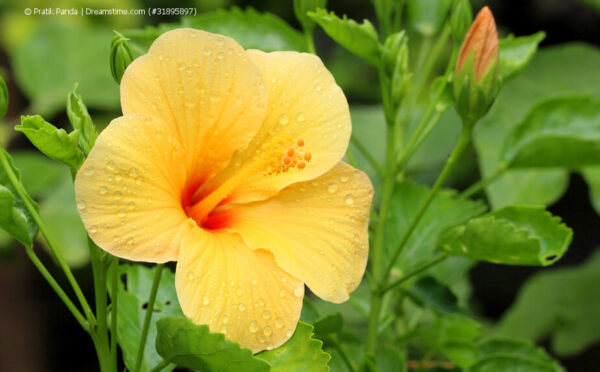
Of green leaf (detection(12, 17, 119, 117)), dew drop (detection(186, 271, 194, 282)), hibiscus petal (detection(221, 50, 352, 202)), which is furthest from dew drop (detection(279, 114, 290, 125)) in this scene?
green leaf (detection(12, 17, 119, 117))

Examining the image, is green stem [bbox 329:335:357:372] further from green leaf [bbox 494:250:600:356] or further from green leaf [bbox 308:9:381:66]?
green leaf [bbox 494:250:600:356]

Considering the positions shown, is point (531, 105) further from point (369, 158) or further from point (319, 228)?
point (319, 228)

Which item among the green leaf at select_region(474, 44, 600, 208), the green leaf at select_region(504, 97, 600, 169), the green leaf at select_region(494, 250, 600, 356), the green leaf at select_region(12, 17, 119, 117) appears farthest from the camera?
the green leaf at select_region(12, 17, 119, 117)

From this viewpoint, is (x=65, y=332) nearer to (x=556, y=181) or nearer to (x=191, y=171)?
(x=556, y=181)

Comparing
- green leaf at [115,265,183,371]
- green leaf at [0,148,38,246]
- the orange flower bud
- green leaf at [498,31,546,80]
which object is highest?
the orange flower bud

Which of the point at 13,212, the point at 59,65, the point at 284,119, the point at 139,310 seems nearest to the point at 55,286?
the point at 13,212
